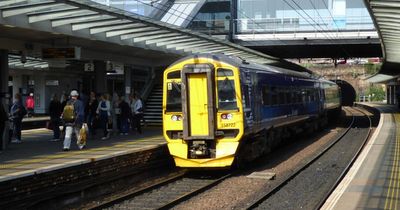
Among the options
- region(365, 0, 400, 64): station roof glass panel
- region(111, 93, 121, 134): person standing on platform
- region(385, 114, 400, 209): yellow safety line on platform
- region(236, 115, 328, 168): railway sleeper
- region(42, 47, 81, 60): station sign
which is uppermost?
region(365, 0, 400, 64): station roof glass panel

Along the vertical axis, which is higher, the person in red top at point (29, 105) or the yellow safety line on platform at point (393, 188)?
the person in red top at point (29, 105)

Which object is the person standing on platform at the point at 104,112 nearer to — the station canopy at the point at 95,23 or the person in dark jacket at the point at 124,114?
the person in dark jacket at the point at 124,114

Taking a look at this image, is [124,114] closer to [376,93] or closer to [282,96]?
[282,96]

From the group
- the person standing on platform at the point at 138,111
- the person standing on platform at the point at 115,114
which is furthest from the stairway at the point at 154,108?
the person standing on platform at the point at 138,111

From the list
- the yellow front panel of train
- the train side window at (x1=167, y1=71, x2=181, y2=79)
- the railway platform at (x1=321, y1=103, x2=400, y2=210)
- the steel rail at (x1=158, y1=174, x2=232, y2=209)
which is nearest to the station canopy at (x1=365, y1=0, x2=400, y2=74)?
the railway platform at (x1=321, y1=103, x2=400, y2=210)

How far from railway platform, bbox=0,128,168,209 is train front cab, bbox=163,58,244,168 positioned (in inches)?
50.5

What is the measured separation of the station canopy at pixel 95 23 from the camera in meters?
13.3

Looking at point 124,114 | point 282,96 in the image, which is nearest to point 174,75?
point 282,96

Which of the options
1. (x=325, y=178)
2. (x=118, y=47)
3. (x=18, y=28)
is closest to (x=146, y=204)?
(x=325, y=178)

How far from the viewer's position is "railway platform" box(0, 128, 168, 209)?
9438 millimetres

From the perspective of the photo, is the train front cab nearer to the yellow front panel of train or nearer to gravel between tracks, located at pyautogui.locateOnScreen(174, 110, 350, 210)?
the yellow front panel of train

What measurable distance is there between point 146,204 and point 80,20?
24.1 feet

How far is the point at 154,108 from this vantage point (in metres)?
24.7

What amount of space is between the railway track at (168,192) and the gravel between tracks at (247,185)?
197 millimetres
